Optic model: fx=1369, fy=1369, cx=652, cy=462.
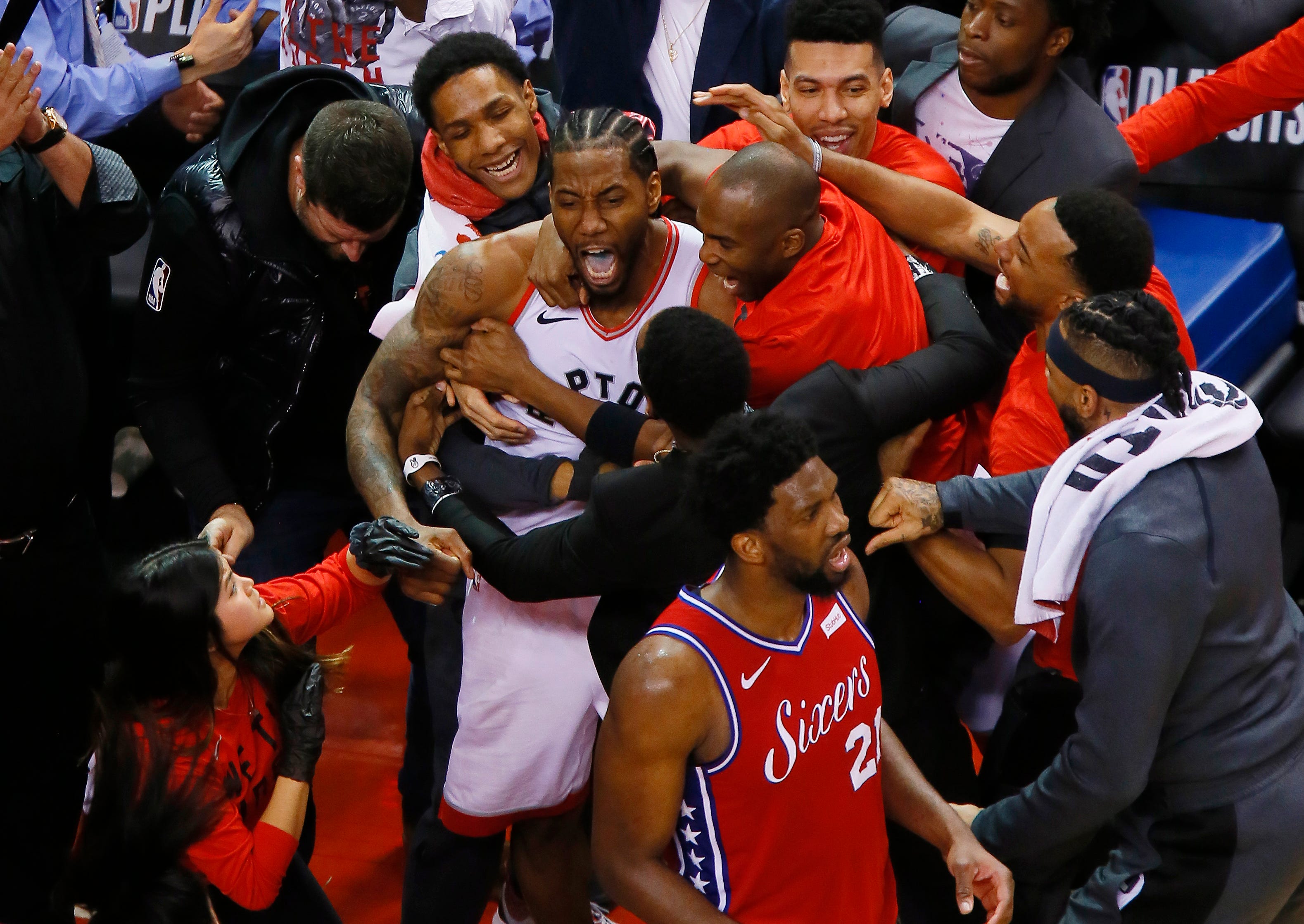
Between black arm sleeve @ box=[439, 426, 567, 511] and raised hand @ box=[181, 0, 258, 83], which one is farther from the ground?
raised hand @ box=[181, 0, 258, 83]

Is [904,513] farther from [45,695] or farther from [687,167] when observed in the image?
[45,695]

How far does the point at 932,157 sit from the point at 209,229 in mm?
1940

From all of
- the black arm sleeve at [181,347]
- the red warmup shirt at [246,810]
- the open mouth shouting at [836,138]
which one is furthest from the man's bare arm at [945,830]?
the black arm sleeve at [181,347]

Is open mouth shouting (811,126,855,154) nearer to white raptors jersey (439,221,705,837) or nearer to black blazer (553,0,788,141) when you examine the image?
white raptors jersey (439,221,705,837)

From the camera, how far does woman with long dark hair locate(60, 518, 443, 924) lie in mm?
2637

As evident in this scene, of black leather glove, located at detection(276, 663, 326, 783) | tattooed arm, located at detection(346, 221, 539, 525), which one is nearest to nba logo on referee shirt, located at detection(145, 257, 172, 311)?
tattooed arm, located at detection(346, 221, 539, 525)

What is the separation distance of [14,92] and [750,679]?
2249 mm

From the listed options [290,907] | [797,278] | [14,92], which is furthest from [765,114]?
[290,907]

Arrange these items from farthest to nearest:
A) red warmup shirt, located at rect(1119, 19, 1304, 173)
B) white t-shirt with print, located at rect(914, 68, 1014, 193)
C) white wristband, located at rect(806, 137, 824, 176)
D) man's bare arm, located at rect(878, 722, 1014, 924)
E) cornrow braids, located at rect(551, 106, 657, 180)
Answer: red warmup shirt, located at rect(1119, 19, 1304, 173), white t-shirt with print, located at rect(914, 68, 1014, 193), white wristband, located at rect(806, 137, 824, 176), cornrow braids, located at rect(551, 106, 657, 180), man's bare arm, located at rect(878, 722, 1014, 924)

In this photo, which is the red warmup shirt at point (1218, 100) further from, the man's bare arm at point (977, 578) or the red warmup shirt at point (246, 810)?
the red warmup shirt at point (246, 810)

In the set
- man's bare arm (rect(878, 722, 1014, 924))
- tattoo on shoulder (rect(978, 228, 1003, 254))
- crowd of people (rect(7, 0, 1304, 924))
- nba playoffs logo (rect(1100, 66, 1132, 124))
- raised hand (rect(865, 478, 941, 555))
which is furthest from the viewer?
nba playoffs logo (rect(1100, 66, 1132, 124))

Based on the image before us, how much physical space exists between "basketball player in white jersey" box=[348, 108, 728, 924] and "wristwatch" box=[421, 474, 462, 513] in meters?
0.07

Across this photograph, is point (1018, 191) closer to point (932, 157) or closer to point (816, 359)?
point (932, 157)

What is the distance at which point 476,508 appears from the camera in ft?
10.5
